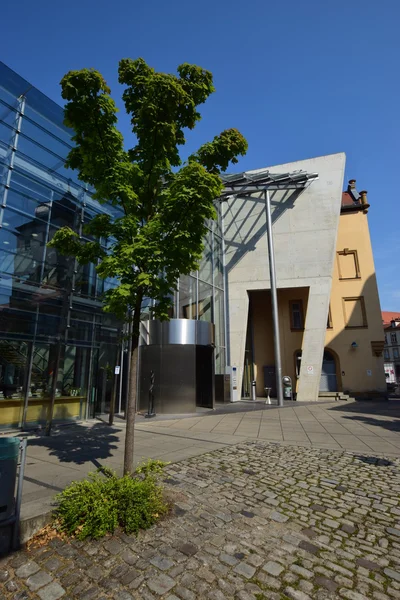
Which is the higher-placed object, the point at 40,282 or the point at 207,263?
the point at 207,263

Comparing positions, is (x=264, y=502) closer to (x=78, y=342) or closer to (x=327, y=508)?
(x=327, y=508)

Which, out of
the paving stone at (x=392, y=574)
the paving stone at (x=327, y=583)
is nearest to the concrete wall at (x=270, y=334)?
the paving stone at (x=392, y=574)

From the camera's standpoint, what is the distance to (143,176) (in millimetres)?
5484

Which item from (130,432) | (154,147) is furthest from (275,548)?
(154,147)

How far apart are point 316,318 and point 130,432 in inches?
802

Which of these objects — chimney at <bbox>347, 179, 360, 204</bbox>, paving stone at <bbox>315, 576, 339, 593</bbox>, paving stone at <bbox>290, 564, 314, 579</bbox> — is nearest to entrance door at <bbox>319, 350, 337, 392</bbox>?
chimney at <bbox>347, 179, 360, 204</bbox>

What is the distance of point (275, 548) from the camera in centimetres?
358

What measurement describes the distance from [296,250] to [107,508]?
23159 mm

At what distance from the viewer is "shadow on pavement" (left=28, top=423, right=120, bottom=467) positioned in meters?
7.09

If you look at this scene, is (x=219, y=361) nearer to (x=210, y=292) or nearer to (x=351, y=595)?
(x=210, y=292)

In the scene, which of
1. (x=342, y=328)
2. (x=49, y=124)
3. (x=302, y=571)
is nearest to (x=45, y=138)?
(x=49, y=124)

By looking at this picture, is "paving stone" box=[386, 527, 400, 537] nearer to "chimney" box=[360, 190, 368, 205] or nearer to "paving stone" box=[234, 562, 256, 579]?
"paving stone" box=[234, 562, 256, 579]

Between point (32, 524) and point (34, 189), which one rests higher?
point (34, 189)

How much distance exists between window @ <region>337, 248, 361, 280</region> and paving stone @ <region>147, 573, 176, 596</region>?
28555mm
